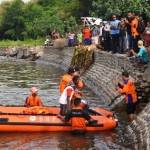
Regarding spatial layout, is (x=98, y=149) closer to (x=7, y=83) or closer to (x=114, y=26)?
(x=114, y=26)

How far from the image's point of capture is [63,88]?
1877 centimetres

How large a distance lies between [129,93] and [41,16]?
57.7m

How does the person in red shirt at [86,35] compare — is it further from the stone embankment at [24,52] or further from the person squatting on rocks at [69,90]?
the stone embankment at [24,52]

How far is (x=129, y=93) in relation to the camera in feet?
61.9

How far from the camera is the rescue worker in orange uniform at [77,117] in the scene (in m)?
17.1

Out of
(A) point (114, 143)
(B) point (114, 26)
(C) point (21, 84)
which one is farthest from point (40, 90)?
(A) point (114, 143)

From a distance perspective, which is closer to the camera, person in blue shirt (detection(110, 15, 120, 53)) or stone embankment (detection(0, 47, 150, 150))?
stone embankment (detection(0, 47, 150, 150))

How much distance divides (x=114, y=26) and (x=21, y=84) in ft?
27.1

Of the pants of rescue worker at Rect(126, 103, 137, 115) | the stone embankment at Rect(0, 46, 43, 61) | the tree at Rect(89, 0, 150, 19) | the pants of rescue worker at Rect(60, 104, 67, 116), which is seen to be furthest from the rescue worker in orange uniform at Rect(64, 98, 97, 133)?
the stone embankment at Rect(0, 46, 43, 61)

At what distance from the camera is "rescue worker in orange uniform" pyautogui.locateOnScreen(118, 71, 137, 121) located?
1883cm

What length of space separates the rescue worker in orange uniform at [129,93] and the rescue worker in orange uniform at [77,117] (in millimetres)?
2105

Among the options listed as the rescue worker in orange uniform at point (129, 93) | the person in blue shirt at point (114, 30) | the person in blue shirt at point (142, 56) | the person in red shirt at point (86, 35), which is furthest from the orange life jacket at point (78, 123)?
the person in red shirt at point (86, 35)

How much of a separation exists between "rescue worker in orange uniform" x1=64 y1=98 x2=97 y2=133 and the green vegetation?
26.5m

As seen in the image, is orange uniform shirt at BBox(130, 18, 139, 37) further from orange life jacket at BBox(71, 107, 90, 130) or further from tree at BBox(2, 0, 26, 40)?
tree at BBox(2, 0, 26, 40)
